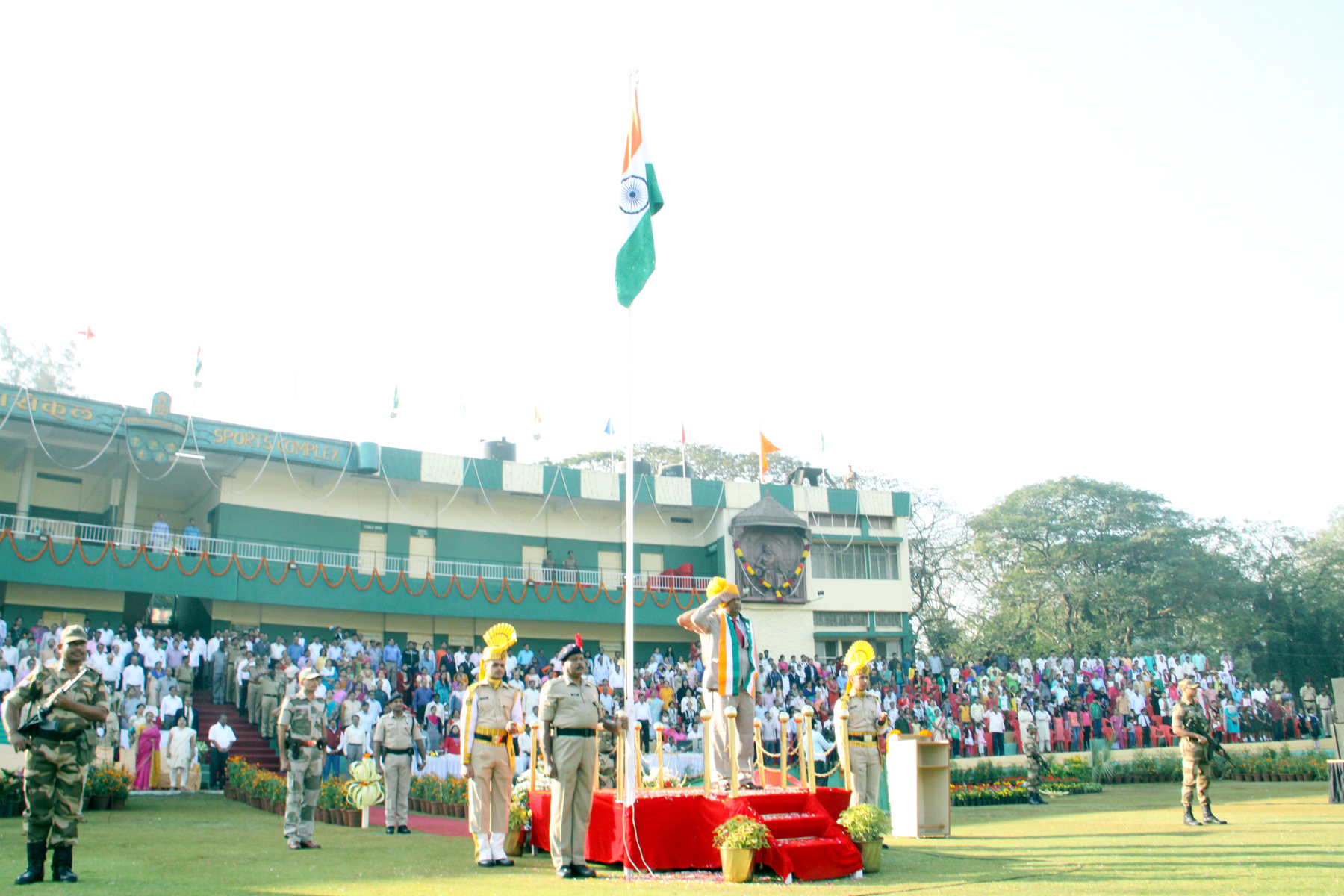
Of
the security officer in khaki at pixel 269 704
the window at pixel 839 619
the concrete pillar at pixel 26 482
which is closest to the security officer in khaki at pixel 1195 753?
the security officer in khaki at pixel 269 704

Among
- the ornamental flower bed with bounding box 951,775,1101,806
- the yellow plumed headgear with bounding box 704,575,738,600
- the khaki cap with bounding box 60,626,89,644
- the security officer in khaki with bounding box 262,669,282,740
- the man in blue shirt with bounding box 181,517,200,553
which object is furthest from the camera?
the man in blue shirt with bounding box 181,517,200,553

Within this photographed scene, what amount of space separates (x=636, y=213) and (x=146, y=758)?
46.0ft

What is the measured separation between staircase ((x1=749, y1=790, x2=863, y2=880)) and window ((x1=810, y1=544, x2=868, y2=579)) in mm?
27716

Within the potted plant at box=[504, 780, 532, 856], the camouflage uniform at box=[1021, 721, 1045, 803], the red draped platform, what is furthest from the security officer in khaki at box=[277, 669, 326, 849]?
the camouflage uniform at box=[1021, 721, 1045, 803]

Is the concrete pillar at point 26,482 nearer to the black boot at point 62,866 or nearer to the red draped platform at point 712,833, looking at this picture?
the black boot at point 62,866

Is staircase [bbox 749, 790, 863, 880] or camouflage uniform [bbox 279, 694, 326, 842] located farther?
camouflage uniform [bbox 279, 694, 326, 842]

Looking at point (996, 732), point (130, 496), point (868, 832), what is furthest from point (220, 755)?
point (996, 732)

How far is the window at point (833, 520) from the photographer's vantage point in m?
36.5

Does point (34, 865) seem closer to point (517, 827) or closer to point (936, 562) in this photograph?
point (517, 827)

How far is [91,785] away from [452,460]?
1866 cm

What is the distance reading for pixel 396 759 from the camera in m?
11.9

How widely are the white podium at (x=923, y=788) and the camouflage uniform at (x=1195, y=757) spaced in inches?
120

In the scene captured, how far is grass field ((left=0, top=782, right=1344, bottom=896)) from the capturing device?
23.5 feet

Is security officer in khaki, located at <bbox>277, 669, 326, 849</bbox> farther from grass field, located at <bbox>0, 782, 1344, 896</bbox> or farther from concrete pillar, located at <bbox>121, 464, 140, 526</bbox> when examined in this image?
concrete pillar, located at <bbox>121, 464, 140, 526</bbox>
